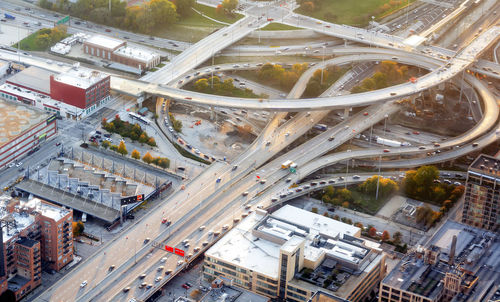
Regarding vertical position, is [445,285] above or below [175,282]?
above

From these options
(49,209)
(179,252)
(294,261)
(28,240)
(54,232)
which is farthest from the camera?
(179,252)

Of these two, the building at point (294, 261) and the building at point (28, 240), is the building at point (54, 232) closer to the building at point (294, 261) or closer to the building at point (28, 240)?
the building at point (28, 240)

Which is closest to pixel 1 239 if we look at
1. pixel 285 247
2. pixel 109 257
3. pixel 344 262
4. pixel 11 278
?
pixel 11 278

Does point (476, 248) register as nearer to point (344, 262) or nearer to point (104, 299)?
point (344, 262)

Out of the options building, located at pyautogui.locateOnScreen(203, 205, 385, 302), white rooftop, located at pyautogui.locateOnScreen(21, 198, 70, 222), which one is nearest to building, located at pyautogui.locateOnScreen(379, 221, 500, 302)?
building, located at pyautogui.locateOnScreen(203, 205, 385, 302)

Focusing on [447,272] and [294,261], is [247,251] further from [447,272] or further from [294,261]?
[447,272]

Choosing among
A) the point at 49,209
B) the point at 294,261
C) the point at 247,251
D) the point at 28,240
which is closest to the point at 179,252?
the point at 247,251

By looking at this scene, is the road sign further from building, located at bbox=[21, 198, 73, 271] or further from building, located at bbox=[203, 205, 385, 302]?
building, located at bbox=[21, 198, 73, 271]
